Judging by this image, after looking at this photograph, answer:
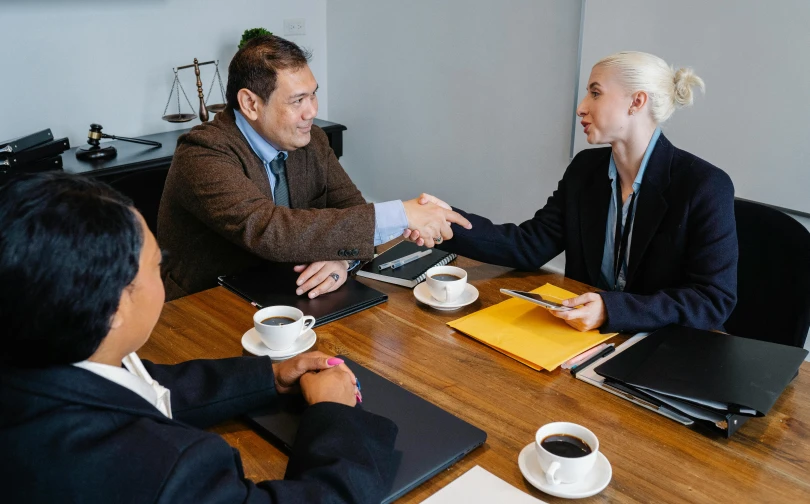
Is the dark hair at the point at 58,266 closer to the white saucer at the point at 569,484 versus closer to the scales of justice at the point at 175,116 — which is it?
the white saucer at the point at 569,484


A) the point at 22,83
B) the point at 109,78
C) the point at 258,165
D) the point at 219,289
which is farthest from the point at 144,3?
the point at 219,289

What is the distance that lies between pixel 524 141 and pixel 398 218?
1.71 metres

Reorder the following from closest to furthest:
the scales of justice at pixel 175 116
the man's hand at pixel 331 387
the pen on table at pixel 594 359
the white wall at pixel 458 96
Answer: the man's hand at pixel 331 387
the pen on table at pixel 594 359
the scales of justice at pixel 175 116
the white wall at pixel 458 96

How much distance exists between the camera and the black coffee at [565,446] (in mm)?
1009

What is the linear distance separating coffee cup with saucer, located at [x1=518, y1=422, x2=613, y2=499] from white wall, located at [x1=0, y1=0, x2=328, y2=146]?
2804 mm

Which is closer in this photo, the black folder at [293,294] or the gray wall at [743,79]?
the black folder at [293,294]

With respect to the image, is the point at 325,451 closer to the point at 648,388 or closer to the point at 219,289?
the point at 648,388

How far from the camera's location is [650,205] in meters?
1.74

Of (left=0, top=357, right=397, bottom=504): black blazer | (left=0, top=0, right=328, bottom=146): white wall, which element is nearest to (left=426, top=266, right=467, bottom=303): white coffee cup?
(left=0, top=357, right=397, bottom=504): black blazer

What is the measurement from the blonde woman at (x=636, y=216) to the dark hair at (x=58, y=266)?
109 cm

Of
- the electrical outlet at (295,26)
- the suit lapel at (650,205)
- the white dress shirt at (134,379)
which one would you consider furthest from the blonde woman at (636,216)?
the electrical outlet at (295,26)

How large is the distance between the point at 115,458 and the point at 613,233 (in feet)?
4.62

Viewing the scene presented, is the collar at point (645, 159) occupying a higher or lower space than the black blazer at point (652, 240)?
higher

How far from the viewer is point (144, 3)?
3.26 meters
